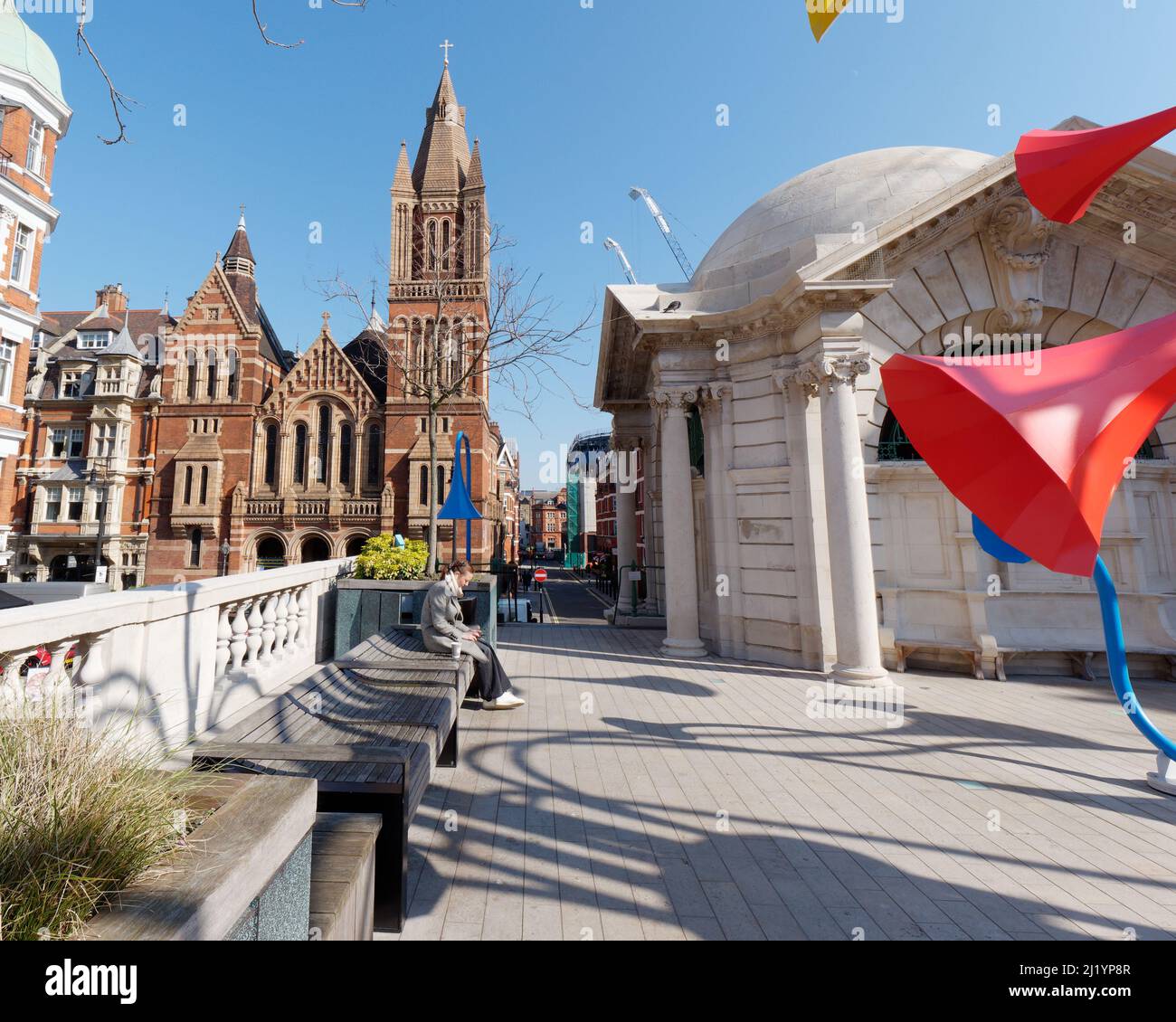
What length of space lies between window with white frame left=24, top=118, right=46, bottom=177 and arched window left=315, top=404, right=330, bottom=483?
55.7ft

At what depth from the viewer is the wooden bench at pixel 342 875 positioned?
6.44 feet

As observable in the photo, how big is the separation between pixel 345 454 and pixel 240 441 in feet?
23.5

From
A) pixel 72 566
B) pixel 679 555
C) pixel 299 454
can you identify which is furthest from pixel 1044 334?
pixel 72 566

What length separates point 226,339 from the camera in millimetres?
37812

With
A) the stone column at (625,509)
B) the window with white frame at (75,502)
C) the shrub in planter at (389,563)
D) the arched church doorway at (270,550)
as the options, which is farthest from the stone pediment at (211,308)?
the shrub in planter at (389,563)

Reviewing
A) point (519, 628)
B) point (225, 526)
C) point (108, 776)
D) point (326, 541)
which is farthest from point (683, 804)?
point (225, 526)

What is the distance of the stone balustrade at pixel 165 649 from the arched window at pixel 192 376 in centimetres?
3907

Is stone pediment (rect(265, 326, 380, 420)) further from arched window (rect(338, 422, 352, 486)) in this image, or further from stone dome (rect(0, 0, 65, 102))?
stone dome (rect(0, 0, 65, 102))

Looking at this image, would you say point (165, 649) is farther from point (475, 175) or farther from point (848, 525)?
point (475, 175)

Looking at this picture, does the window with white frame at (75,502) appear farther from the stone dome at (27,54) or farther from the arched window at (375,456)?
the stone dome at (27,54)

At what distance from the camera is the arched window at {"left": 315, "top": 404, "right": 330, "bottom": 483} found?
36562 mm

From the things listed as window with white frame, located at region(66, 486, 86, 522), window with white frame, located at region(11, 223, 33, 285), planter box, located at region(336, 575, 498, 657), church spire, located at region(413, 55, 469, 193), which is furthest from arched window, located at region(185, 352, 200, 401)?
planter box, located at region(336, 575, 498, 657)

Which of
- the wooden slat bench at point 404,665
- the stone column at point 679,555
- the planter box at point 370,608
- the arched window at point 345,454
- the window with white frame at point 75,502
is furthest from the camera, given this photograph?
the arched window at point 345,454

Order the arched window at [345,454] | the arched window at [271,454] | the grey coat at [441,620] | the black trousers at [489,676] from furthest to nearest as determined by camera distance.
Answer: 1. the arched window at [271,454]
2. the arched window at [345,454]
3. the black trousers at [489,676]
4. the grey coat at [441,620]
